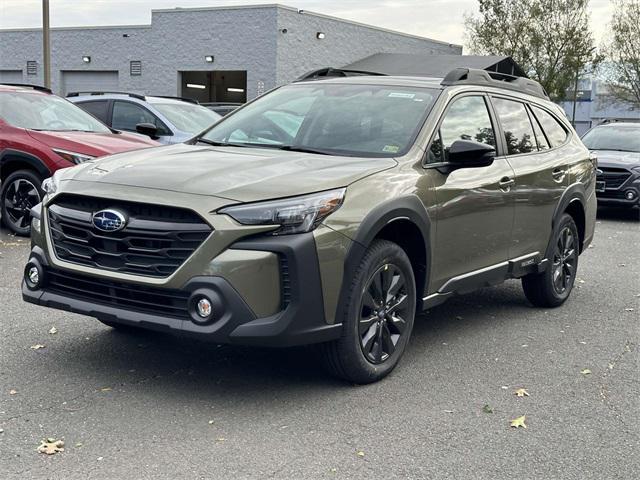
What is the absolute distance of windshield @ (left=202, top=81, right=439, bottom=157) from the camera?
17.1 feet

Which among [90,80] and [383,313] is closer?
[383,313]

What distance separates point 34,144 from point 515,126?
5463 millimetres

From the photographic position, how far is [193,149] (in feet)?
17.3

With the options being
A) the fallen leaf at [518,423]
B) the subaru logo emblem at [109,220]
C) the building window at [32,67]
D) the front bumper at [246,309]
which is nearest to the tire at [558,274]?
the fallen leaf at [518,423]

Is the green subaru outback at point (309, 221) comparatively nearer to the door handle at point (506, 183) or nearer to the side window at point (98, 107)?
the door handle at point (506, 183)

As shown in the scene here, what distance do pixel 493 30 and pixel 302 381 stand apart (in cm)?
4143

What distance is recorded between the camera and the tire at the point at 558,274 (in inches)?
271

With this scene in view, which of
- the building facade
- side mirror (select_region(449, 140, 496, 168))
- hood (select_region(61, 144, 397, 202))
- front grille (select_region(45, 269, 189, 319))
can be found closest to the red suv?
hood (select_region(61, 144, 397, 202))

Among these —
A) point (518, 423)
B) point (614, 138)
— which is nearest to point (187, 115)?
point (614, 138)

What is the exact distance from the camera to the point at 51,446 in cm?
375

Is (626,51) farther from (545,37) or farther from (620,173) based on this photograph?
(620,173)

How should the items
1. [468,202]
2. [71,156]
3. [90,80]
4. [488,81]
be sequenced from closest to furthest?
[468,202] → [488,81] → [71,156] → [90,80]

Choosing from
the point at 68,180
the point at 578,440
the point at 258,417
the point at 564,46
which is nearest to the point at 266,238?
the point at 258,417

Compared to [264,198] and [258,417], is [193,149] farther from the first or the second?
[258,417]
